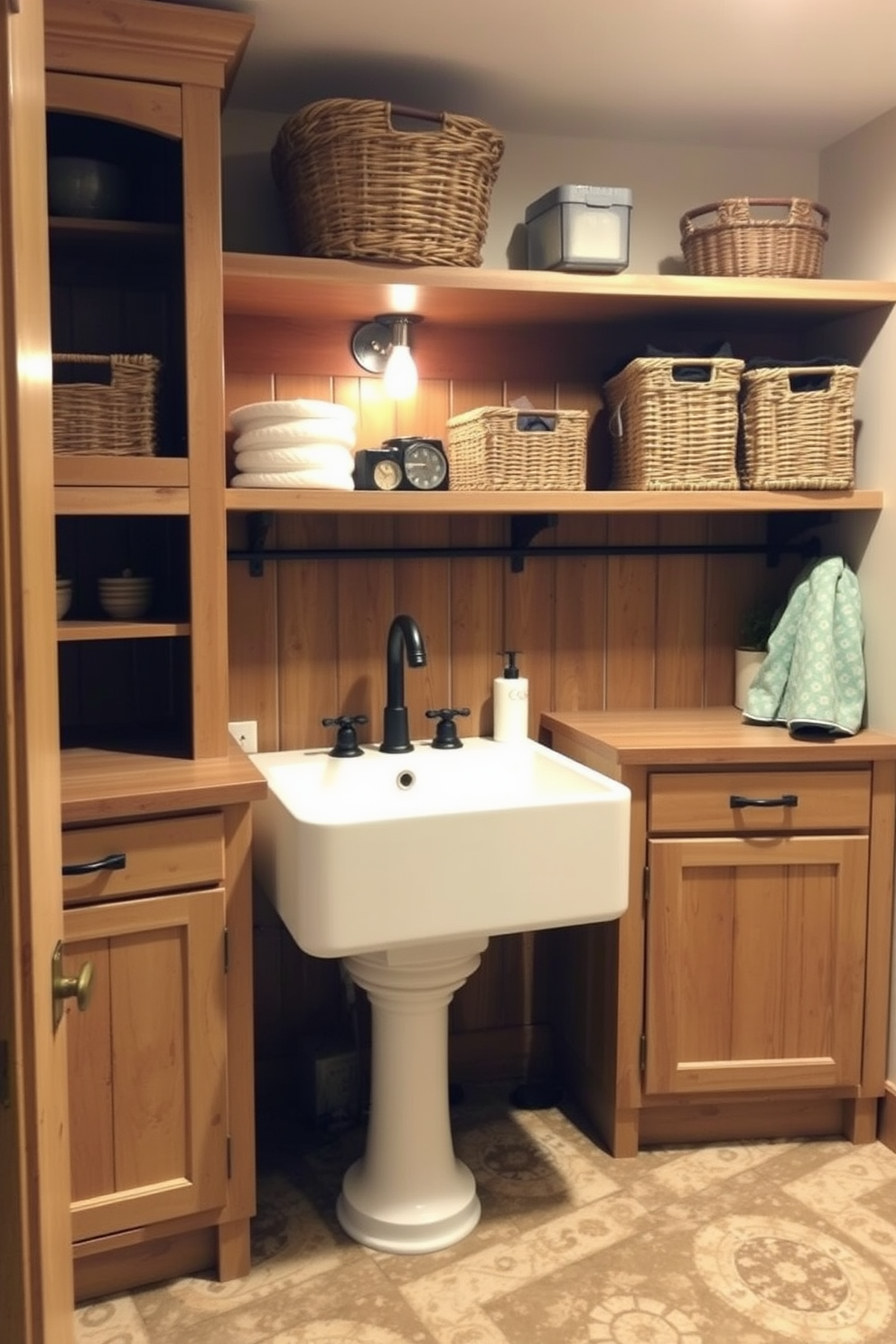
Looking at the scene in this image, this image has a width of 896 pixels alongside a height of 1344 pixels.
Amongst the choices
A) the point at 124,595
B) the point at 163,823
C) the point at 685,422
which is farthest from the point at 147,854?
the point at 685,422

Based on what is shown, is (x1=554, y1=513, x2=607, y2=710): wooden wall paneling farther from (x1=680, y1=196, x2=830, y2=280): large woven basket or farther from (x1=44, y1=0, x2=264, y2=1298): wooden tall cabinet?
(x1=44, y1=0, x2=264, y2=1298): wooden tall cabinet

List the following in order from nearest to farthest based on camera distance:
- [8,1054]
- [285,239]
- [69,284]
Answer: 1. [8,1054]
2. [69,284]
3. [285,239]

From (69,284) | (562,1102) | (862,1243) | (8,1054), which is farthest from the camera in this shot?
(562,1102)

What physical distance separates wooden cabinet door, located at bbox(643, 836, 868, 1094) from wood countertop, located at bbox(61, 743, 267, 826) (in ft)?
2.76

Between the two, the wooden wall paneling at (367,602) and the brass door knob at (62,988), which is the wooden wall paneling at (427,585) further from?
the brass door knob at (62,988)

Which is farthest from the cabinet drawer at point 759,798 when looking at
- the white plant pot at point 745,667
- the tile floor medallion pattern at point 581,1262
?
the tile floor medallion pattern at point 581,1262

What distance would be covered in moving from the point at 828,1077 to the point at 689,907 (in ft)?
1.54

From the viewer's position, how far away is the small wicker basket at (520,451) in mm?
2279

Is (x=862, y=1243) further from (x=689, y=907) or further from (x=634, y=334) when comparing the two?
(x=634, y=334)

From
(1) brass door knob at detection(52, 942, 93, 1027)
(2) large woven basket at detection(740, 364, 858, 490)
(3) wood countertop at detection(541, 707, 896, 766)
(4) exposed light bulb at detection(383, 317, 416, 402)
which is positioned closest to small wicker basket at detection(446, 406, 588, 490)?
(4) exposed light bulb at detection(383, 317, 416, 402)

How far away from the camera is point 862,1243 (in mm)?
2109

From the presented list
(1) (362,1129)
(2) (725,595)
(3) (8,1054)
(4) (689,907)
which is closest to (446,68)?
(2) (725,595)

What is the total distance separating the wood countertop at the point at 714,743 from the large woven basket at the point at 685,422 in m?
0.49

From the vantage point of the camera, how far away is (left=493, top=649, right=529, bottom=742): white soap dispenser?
8.23ft
